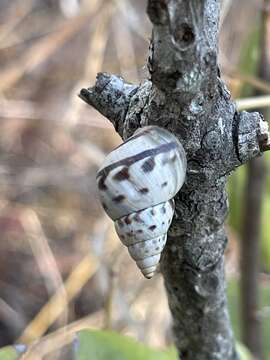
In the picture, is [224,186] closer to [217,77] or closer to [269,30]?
[217,77]

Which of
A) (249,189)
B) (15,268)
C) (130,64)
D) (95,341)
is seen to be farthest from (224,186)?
(130,64)

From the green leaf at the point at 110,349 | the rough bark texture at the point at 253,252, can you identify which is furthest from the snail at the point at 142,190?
the rough bark texture at the point at 253,252

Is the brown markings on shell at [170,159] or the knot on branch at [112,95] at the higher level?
the knot on branch at [112,95]

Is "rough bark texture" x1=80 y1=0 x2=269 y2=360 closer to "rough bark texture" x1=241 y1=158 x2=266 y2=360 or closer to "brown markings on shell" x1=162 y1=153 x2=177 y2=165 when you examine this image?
"brown markings on shell" x1=162 y1=153 x2=177 y2=165

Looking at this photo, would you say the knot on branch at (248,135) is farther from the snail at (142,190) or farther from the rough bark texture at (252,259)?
the rough bark texture at (252,259)

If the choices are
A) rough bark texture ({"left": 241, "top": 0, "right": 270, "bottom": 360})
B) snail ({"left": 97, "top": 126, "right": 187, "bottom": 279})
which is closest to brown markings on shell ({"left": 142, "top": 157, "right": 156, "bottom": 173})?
snail ({"left": 97, "top": 126, "right": 187, "bottom": 279})
